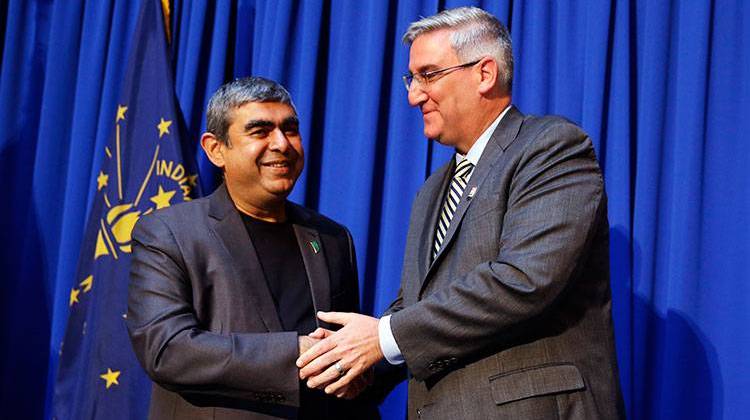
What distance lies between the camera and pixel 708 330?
2.73 metres

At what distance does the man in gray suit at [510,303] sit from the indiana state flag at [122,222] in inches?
47.7

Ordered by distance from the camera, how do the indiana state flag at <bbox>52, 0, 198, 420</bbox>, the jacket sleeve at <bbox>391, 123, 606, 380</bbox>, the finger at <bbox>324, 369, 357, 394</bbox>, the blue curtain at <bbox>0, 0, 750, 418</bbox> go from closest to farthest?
the jacket sleeve at <bbox>391, 123, 606, 380</bbox>, the finger at <bbox>324, 369, 357, 394</bbox>, the blue curtain at <bbox>0, 0, 750, 418</bbox>, the indiana state flag at <bbox>52, 0, 198, 420</bbox>

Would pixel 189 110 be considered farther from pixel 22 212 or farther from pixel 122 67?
pixel 22 212

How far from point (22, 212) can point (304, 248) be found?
6.37 ft

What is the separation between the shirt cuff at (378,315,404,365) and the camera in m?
1.99

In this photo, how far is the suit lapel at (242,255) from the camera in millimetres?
2342

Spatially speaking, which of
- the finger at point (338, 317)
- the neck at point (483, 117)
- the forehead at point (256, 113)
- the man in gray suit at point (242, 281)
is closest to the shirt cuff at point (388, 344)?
the finger at point (338, 317)

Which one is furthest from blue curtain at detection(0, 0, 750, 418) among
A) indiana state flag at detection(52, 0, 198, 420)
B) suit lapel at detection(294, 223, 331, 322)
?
suit lapel at detection(294, 223, 331, 322)

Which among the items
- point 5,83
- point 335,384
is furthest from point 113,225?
point 335,384

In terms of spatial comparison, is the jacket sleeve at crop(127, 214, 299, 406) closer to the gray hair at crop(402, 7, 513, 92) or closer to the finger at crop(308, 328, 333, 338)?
the finger at crop(308, 328, 333, 338)

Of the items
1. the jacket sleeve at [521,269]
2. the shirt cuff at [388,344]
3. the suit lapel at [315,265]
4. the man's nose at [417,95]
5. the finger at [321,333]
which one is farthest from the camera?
the suit lapel at [315,265]

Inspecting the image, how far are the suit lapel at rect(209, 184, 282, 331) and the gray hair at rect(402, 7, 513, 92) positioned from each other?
72 centimetres

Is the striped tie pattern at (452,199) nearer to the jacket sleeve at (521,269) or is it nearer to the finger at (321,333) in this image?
the jacket sleeve at (521,269)

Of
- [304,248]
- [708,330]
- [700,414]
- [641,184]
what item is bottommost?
[700,414]
